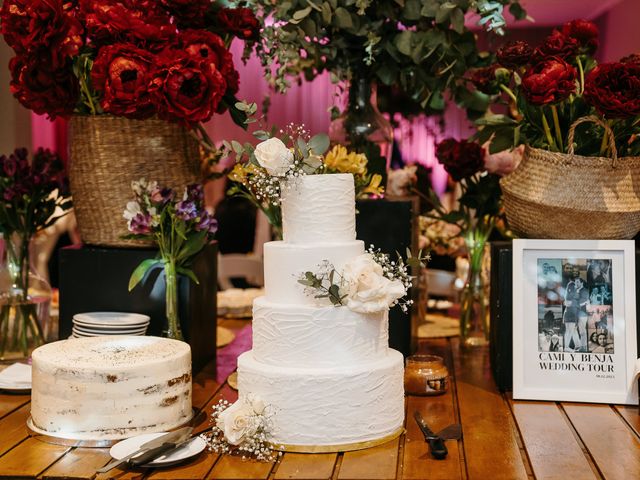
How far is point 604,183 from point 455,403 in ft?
1.73

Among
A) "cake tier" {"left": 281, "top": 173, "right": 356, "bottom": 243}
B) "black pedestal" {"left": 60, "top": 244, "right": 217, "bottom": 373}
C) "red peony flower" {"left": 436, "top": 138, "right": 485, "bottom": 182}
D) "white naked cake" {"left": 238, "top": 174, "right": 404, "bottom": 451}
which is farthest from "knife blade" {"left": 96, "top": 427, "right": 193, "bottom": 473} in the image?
"red peony flower" {"left": 436, "top": 138, "right": 485, "bottom": 182}

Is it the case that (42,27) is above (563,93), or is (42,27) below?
above

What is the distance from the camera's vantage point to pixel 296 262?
5.05 ft

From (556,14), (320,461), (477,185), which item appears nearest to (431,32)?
(477,185)

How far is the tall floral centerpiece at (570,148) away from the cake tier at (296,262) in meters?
0.47

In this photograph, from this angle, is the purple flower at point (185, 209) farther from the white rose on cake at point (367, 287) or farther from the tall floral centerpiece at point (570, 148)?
the tall floral centerpiece at point (570, 148)

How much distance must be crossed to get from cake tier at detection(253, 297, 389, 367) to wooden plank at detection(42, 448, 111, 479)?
0.31 metres

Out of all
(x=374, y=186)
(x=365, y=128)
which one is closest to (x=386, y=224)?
(x=374, y=186)

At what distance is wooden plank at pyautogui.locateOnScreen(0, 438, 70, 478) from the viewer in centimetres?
137

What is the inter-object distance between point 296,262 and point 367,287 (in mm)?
143

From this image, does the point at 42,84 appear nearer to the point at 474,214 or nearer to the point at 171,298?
the point at 171,298

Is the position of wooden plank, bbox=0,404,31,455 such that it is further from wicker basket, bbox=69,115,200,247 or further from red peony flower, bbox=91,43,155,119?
red peony flower, bbox=91,43,155,119

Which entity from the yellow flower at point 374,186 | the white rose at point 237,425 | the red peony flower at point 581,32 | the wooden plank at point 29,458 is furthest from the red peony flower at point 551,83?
the wooden plank at point 29,458

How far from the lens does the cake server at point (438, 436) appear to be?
144cm
